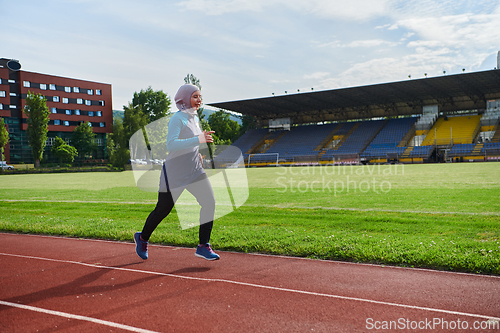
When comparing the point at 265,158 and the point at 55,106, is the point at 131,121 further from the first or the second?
the point at 55,106

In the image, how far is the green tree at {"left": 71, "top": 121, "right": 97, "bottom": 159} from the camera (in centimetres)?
6988

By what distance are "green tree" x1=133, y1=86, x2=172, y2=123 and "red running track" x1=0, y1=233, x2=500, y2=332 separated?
7668cm

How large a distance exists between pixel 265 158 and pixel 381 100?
1884 cm

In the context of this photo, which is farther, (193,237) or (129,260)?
(193,237)

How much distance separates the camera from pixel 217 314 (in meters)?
3.38

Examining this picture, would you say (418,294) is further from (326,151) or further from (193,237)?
(326,151)

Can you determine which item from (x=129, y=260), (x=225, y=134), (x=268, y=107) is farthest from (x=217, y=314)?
(x=225, y=134)

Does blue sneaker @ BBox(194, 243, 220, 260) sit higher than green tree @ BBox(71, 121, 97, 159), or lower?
lower

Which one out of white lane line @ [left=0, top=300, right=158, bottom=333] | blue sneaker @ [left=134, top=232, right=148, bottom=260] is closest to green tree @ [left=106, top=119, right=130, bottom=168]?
blue sneaker @ [left=134, top=232, right=148, bottom=260]

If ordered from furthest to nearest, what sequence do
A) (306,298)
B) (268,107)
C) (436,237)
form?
(268,107), (436,237), (306,298)

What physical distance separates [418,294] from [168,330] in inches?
98.7

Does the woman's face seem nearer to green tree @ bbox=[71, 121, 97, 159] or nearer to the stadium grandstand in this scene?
the stadium grandstand

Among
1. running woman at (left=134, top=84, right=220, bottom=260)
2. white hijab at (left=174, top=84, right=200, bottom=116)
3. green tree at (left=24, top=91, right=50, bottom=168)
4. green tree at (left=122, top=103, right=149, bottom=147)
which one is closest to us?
running woman at (left=134, top=84, right=220, bottom=260)

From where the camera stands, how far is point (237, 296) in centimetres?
382
